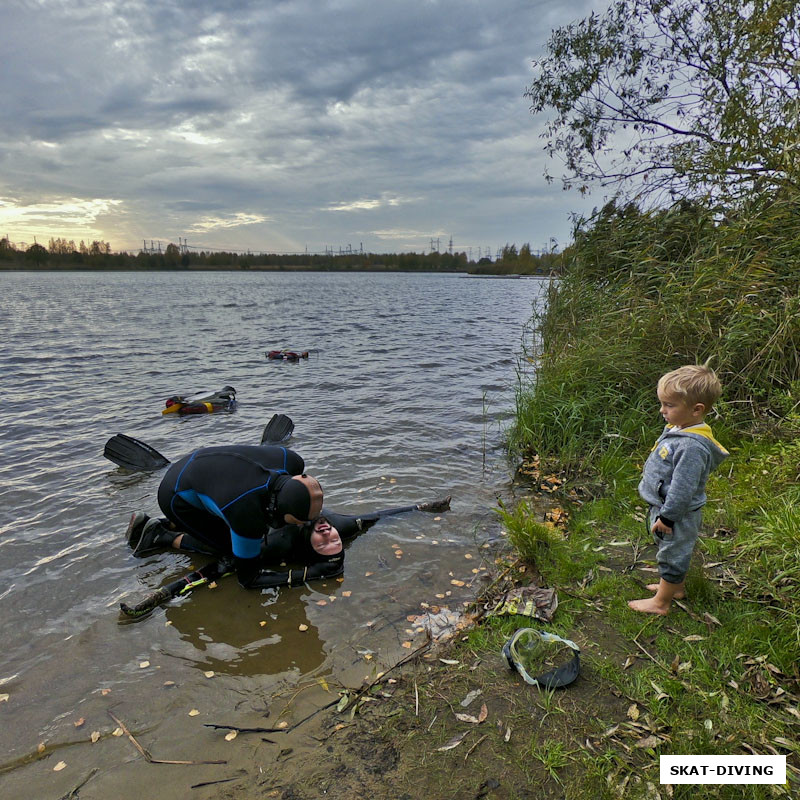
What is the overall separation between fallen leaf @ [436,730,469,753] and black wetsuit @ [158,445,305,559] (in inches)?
84.7

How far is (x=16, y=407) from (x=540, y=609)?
35.6 feet

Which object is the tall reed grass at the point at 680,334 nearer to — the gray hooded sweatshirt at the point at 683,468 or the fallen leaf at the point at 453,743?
the gray hooded sweatshirt at the point at 683,468

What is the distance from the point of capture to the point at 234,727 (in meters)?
2.96

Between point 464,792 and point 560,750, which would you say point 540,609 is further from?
point 464,792

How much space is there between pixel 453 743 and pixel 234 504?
8.22 ft

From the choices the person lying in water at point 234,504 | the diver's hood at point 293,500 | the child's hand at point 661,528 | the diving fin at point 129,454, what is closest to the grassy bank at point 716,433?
the child's hand at point 661,528

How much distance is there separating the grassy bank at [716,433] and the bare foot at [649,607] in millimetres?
72

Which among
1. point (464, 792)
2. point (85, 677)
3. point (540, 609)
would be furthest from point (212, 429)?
point (464, 792)

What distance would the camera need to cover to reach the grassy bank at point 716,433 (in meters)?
2.60

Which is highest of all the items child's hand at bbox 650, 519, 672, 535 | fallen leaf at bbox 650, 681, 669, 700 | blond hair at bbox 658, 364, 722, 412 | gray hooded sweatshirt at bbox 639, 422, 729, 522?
blond hair at bbox 658, 364, 722, 412

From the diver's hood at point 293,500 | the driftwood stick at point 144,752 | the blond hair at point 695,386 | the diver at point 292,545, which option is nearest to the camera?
the driftwood stick at point 144,752

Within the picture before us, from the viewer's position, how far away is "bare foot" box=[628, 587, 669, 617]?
3.31 meters

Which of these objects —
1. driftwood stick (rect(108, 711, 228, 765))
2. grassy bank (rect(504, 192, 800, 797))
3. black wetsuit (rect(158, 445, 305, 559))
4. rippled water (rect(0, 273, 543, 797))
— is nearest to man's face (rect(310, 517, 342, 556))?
rippled water (rect(0, 273, 543, 797))

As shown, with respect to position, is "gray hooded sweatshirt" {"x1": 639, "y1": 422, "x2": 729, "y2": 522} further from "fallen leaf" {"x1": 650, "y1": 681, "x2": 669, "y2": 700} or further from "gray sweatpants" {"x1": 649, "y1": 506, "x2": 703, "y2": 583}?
"fallen leaf" {"x1": 650, "y1": 681, "x2": 669, "y2": 700}
